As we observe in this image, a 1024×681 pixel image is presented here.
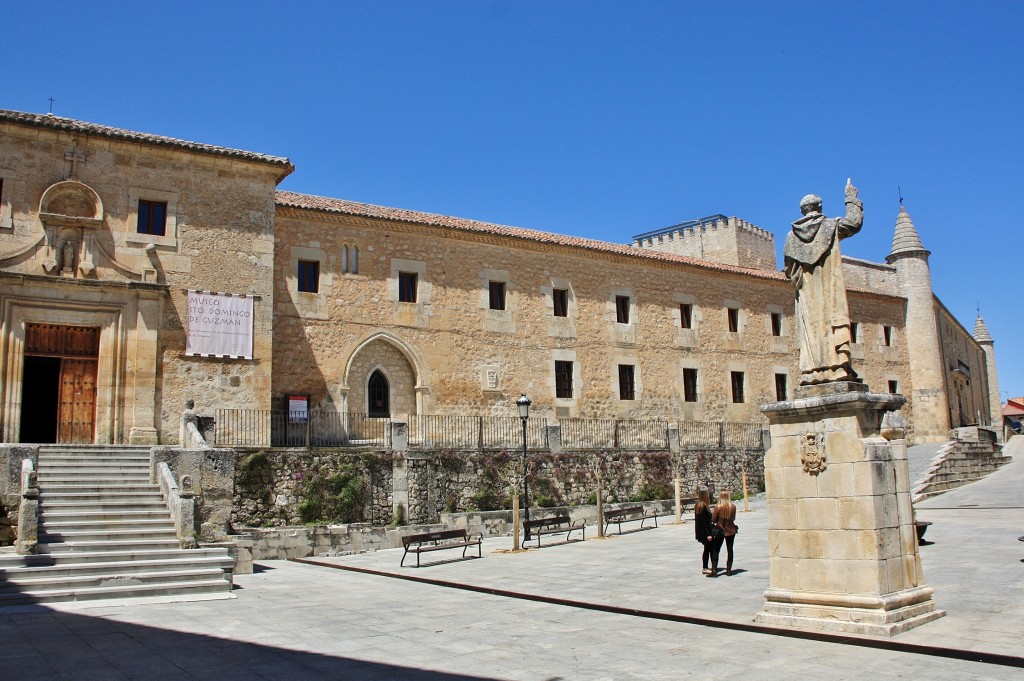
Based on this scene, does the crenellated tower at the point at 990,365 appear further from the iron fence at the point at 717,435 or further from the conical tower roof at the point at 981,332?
the iron fence at the point at 717,435

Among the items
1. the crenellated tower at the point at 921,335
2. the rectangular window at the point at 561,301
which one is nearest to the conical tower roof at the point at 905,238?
the crenellated tower at the point at 921,335

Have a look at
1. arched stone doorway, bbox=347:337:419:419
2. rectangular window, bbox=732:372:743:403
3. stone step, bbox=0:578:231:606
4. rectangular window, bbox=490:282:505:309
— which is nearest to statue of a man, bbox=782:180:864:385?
stone step, bbox=0:578:231:606

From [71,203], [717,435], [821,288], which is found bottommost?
[717,435]

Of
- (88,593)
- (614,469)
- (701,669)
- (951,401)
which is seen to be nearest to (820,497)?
(701,669)

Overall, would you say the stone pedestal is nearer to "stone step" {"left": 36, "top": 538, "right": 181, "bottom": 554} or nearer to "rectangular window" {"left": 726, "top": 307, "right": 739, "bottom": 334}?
"stone step" {"left": 36, "top": 538, "right": 181, "bottom": 554}

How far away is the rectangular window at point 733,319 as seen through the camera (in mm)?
32375

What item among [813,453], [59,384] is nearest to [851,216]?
[813,453]

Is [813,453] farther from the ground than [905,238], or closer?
closer

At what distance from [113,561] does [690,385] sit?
22.3 meters

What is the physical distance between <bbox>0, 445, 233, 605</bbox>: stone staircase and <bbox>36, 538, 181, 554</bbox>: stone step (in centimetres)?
1

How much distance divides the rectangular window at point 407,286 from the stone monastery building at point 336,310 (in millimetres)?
94

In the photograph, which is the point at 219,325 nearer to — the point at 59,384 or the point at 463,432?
the point at 59,384

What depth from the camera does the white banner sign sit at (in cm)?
1945

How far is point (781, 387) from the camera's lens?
109ft
